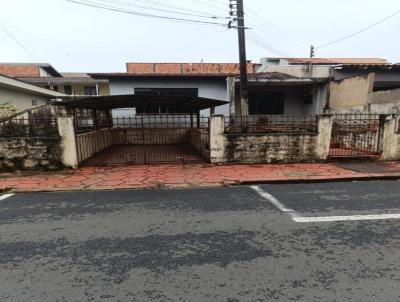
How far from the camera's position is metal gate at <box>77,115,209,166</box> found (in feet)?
32.3

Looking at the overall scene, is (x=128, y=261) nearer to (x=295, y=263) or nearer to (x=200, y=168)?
(x=295, y=263)

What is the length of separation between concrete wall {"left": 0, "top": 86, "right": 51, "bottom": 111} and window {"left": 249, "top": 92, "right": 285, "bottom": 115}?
12518mm

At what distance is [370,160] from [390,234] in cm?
623

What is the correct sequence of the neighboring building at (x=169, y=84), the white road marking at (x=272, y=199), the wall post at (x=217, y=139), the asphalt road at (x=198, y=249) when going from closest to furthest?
the asphalt road at (x=198, y=249)
the white road marking at (x=272, y=199)
the wall post at (x=217, y=139)
the neighboring building at (x=169, y=84)

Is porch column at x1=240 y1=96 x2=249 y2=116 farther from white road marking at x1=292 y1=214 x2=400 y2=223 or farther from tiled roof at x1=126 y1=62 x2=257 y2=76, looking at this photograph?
tiled roof at x1=126 y1=62 x2=257 y2=76

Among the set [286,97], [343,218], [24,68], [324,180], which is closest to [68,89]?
[24,68]

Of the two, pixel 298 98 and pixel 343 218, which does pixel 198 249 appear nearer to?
pixel 343 218

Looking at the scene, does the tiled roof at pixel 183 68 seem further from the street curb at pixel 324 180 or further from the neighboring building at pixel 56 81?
the street curb at pixel 324 180

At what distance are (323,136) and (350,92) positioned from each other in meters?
5.82

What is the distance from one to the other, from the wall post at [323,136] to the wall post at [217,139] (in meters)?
3.14

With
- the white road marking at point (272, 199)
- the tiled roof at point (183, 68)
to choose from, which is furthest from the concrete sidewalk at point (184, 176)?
the tiled roof at point (183, 68)

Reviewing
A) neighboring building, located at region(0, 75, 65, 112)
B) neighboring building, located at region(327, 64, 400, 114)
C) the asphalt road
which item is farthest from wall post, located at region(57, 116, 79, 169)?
neighboring building, located at region(327, 64, 400, 114)

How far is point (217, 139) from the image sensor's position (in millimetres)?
8859

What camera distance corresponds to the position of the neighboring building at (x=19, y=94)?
12641mm
